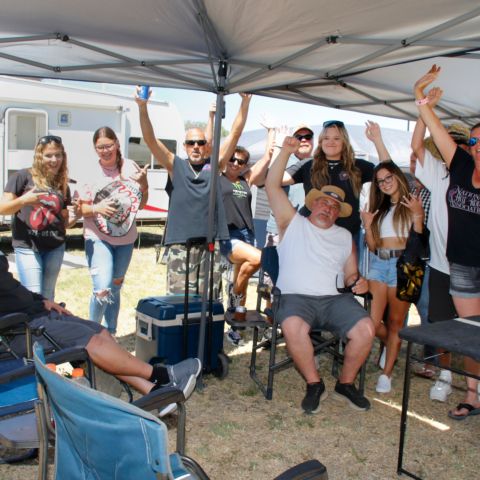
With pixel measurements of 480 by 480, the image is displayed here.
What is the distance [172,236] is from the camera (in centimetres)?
385

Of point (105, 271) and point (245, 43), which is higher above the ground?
point (245, 43)

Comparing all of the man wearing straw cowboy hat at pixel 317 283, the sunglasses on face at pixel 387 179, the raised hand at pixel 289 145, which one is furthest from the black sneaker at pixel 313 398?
the raised hand at pixel 289 145

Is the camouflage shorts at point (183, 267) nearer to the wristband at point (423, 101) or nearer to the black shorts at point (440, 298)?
the black shorts at point (440, 298)

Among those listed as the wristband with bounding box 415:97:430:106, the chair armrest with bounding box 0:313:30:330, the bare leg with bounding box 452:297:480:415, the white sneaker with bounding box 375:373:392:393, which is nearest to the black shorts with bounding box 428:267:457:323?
the bare leg with bounding box 452:297:480:415

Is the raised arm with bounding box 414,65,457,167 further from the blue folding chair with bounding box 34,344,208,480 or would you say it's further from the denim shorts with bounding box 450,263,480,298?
the blue folding chair with bounding box 34,344,208,480

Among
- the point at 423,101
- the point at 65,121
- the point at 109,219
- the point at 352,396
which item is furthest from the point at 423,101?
the point at 65,121

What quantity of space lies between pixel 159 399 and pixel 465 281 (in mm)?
2019

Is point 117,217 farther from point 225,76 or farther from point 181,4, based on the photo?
point 181,4

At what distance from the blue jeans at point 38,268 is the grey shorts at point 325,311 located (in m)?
1.67

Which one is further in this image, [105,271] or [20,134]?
[20,134]

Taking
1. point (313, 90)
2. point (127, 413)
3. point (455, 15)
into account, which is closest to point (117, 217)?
point (313, 90)

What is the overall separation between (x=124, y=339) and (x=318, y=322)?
1.89 metres

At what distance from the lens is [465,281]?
121 inches

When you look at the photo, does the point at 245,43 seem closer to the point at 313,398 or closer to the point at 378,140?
the point at 378,140
